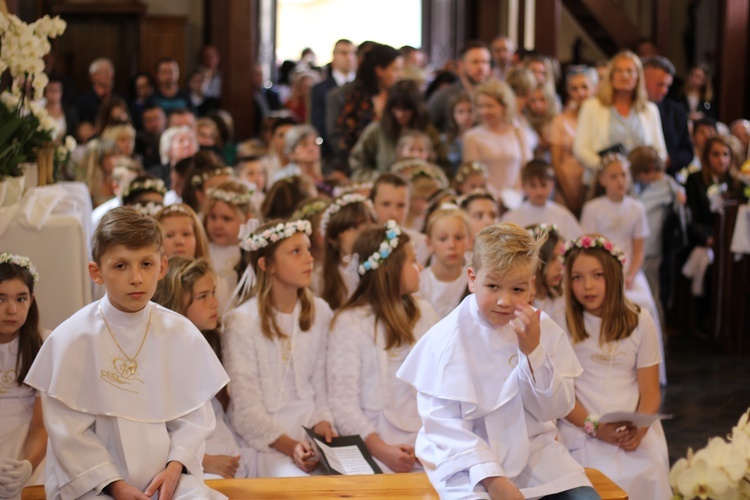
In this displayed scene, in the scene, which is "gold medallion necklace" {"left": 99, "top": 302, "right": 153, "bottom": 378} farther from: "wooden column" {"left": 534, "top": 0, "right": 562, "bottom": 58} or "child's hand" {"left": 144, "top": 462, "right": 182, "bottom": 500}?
"wooden column" {"left": 534, "top": 0, "right": 562, "bottom": 58}

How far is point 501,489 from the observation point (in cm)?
293

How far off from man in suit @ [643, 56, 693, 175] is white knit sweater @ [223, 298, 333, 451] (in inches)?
180

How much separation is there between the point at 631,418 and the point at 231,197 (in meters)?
2.34

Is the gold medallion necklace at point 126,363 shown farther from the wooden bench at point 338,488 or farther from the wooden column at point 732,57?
the wooden column at point 732,57

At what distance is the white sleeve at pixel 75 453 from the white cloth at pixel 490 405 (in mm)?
909

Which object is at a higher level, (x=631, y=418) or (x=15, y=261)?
(x=15, y=261)

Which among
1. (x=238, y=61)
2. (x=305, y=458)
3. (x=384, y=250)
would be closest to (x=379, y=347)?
(x=384, y=250)

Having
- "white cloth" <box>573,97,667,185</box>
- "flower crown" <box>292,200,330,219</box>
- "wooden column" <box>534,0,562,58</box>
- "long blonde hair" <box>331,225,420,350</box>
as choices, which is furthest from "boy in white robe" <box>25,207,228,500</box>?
"wooden column" <box>534,0,562,58</box>

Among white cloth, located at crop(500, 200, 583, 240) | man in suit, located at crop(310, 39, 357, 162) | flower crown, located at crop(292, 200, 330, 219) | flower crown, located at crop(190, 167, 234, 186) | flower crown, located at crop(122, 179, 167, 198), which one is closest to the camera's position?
flower crown, located at crop(292, 200, 330, 219)

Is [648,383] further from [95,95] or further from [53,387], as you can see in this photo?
[95,95]

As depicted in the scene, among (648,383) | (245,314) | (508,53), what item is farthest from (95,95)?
(648,383)

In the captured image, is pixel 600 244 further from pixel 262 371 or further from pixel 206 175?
pixel 206 175

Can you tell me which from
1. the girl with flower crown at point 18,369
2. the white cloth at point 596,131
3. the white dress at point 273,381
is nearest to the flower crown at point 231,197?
the white dress at point 273,381

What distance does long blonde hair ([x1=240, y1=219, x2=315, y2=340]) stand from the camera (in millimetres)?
4074
